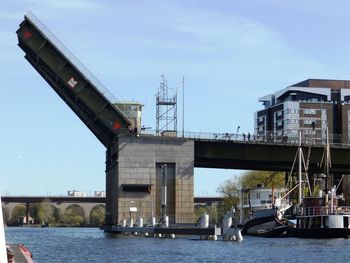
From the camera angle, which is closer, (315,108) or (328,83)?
(315,108)

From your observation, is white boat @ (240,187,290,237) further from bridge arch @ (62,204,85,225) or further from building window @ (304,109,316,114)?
bridge arch @ (62,204,85,225)

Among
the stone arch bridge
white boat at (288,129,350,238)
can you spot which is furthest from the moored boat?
the stone arch bridge

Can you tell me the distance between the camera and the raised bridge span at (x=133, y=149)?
5878cm

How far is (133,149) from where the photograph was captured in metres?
66.9

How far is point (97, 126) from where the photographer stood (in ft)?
218

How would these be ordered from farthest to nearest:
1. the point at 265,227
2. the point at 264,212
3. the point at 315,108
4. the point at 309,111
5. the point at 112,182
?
the point at 309,111, the point at 315,108, the point at 112,182, the point at 264,212, the point at 265,227

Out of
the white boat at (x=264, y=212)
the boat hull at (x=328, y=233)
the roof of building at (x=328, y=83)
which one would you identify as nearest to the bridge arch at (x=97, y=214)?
the roof of building at (x=328, y=83)

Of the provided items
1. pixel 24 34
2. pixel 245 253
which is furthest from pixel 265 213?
pixel 245 253

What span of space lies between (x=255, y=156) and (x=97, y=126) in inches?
581

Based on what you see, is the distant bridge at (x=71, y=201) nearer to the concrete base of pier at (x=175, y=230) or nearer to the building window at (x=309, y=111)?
the building window at (x=309, y=111)

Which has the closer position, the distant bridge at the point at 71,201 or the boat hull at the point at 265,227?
the boat hull at the point at 265,227

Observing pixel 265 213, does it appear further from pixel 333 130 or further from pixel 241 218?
pixel 333 130

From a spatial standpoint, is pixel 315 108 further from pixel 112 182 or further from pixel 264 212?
pixel 112 182

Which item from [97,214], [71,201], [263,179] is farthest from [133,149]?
[97,214]
